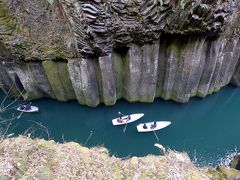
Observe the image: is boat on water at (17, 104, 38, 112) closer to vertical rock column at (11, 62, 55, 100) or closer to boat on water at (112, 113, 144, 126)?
vertical rock column at (11, 62, 55, 100)

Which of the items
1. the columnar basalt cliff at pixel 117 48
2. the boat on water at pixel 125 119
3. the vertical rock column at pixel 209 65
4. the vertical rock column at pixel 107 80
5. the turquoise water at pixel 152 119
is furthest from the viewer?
the boat on water at pixel 125 119

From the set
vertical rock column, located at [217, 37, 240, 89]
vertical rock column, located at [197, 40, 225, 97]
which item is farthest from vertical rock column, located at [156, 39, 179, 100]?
vertical rock column, located at [217, 37, 240, 89]

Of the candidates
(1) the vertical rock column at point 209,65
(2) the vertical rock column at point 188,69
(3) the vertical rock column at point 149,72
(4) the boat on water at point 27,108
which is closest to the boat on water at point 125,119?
(3) the vertical rock column at point 149,72

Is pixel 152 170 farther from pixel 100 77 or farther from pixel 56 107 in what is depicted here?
pixel 56 107

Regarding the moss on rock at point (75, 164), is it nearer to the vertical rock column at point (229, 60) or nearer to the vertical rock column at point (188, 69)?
the vertical rock column at point (188, 69)

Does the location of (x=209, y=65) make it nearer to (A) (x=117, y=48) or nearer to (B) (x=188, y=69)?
(B) (x=188, y=69)

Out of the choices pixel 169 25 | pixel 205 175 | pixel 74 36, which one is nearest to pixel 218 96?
pixel 169 25
